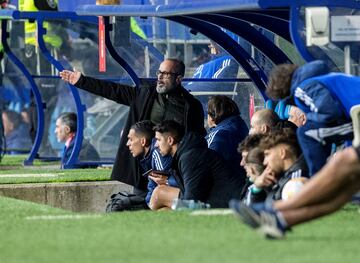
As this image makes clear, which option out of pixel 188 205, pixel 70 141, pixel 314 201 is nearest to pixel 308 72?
pixel 188 205

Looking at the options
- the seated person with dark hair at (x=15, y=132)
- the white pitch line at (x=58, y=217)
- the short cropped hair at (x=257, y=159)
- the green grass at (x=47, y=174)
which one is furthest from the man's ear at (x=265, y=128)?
the seated person with dark hair at (x=15, y=132)

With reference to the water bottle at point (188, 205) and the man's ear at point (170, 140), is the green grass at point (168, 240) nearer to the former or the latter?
the water bottle at point (188, 205)

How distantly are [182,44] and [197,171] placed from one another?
670 centimetres

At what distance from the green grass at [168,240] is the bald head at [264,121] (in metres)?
2.35

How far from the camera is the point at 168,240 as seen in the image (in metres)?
10.1

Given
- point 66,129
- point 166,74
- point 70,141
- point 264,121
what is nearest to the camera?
point 264,121

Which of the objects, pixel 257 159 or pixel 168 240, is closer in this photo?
pixel 168 240

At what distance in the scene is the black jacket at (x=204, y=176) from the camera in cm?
1441

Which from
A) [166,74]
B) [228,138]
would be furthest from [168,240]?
[166,74]

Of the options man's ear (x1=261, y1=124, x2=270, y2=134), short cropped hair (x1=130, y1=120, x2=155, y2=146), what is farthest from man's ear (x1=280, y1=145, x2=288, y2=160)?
short cropped hair (x1=130, y1=120, x2=155, y2=146)

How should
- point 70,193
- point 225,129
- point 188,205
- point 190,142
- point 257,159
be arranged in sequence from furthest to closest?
point 70,193 < point 225,129 < point 190,142 < point 188,205 < point 257,159

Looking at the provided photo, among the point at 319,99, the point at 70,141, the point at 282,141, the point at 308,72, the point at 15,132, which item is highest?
the point at 308,72

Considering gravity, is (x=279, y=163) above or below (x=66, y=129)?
above

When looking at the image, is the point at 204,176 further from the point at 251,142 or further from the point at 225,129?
the point at 225,129
